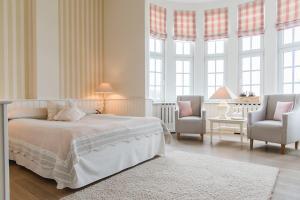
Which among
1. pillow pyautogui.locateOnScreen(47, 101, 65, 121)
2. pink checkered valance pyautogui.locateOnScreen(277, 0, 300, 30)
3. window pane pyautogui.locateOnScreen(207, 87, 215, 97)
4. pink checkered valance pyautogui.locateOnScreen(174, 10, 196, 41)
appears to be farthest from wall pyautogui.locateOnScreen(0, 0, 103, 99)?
pink checkered valance pyautogui.locateOnScreen(277, 0, 300, 30)

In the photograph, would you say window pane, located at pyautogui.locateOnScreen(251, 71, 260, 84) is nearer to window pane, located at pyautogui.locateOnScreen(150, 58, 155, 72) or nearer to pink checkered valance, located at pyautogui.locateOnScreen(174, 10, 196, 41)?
pink checkered valance, located at pyautogui.locateOnScreen(174, 10, 196, 41)

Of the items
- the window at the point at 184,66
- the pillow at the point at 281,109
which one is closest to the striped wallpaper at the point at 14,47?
the window at the point at 184,66

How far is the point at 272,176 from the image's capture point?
8.10 feet

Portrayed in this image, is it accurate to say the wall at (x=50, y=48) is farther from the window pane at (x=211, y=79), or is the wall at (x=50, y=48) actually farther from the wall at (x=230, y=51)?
the window pane at (x=211, y=79)

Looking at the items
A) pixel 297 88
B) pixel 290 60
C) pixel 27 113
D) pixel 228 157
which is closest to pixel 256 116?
pixel 228 157

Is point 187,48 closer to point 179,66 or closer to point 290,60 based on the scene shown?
point 179,66

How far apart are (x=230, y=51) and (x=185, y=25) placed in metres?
1.35

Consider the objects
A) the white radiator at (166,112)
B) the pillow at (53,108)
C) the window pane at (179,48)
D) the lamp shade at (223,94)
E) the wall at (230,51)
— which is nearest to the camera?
the pillow at (53,108)

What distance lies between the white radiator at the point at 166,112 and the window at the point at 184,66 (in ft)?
2.16

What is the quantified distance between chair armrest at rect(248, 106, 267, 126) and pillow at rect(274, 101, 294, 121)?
24 cm

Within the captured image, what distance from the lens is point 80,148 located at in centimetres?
219

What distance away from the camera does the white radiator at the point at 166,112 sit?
17.4 ft

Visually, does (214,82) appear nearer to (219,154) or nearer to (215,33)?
(215,33)

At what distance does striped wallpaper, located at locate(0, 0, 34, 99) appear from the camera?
→ 3.64m
